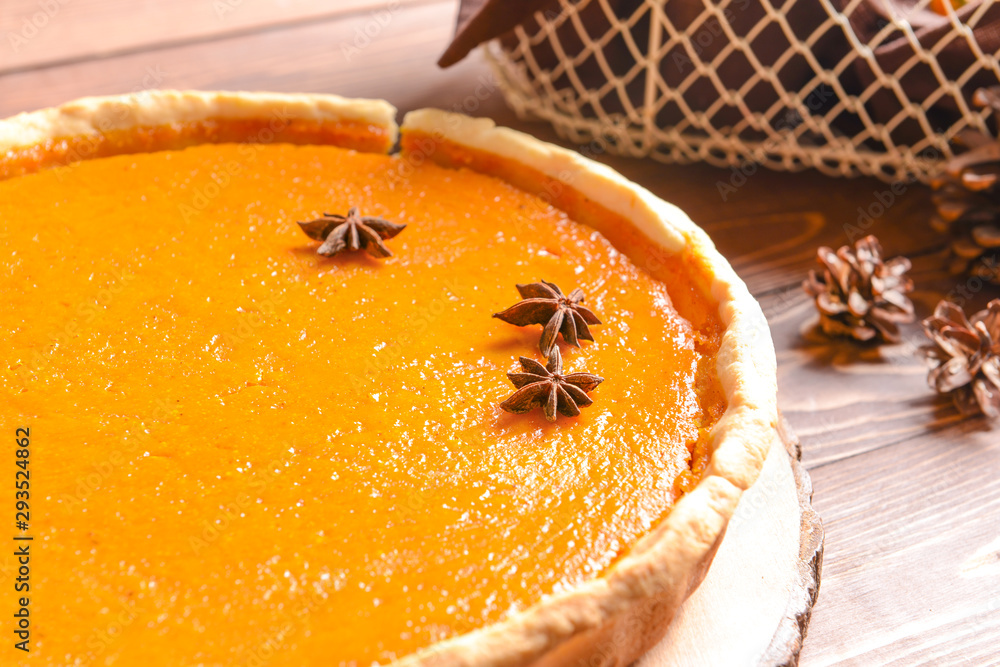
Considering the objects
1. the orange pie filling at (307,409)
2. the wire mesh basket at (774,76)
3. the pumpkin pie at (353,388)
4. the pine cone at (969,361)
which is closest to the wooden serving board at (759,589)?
the pumpkin pie at (353,388)

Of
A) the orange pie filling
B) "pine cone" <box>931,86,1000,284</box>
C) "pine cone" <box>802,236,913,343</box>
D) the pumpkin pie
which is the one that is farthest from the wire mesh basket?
the orange pie filling

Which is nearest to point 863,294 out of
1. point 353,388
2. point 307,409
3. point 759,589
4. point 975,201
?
point 975,201

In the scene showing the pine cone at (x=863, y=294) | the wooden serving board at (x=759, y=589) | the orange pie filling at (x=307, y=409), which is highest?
the orange pie filling at (x=307, y=409)

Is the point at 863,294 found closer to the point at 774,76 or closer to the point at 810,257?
the point at 810,257

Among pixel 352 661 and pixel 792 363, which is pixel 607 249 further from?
pixel 352 661

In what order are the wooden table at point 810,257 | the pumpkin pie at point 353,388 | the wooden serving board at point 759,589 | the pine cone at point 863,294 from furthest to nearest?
1. the pine cone at point 863,294
2. the wooden table at point 810,257
3. the wooden serving board at point 759,589
4. the pumpkin pie at point 353,388

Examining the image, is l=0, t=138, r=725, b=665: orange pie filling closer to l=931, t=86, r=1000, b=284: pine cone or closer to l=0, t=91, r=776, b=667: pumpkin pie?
l=0, t=91, r=776, b=667: pumpkin pie

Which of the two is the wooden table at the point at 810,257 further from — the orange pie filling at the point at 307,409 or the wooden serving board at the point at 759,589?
the orange pie filling at the point at 307,409
